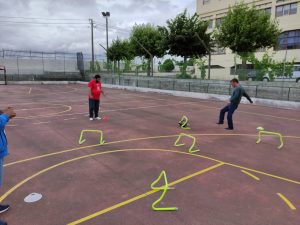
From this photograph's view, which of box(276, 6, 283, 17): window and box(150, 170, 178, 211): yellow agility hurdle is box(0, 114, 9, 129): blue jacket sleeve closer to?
box(150, 170, 178, 211): yellow agility hurdle

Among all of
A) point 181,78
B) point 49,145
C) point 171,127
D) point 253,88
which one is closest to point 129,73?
Result: point 181,78

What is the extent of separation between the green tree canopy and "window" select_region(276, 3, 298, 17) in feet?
55.2

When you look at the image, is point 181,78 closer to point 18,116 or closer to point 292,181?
point 18,116

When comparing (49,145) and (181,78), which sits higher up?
(181,78)

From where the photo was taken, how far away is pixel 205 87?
22984 millimetres

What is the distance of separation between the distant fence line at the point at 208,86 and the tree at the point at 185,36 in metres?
1.75

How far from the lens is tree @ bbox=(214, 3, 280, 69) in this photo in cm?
2308

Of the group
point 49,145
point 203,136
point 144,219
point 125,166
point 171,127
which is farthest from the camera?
point 171,127

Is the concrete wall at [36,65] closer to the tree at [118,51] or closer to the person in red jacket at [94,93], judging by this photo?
the tree at [118,51]

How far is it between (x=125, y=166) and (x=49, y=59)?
130 ft

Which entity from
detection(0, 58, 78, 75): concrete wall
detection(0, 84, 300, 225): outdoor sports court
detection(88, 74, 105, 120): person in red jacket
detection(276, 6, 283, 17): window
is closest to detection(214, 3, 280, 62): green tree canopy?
detection(0, 84, 300, 225): outdoor sports court

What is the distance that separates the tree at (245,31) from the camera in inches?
909

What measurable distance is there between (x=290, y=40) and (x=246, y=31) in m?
19.1

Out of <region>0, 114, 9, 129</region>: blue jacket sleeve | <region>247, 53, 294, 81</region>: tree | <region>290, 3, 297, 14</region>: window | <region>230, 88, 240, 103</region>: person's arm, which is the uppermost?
<region>290, 3, 297, 14</region>: window
